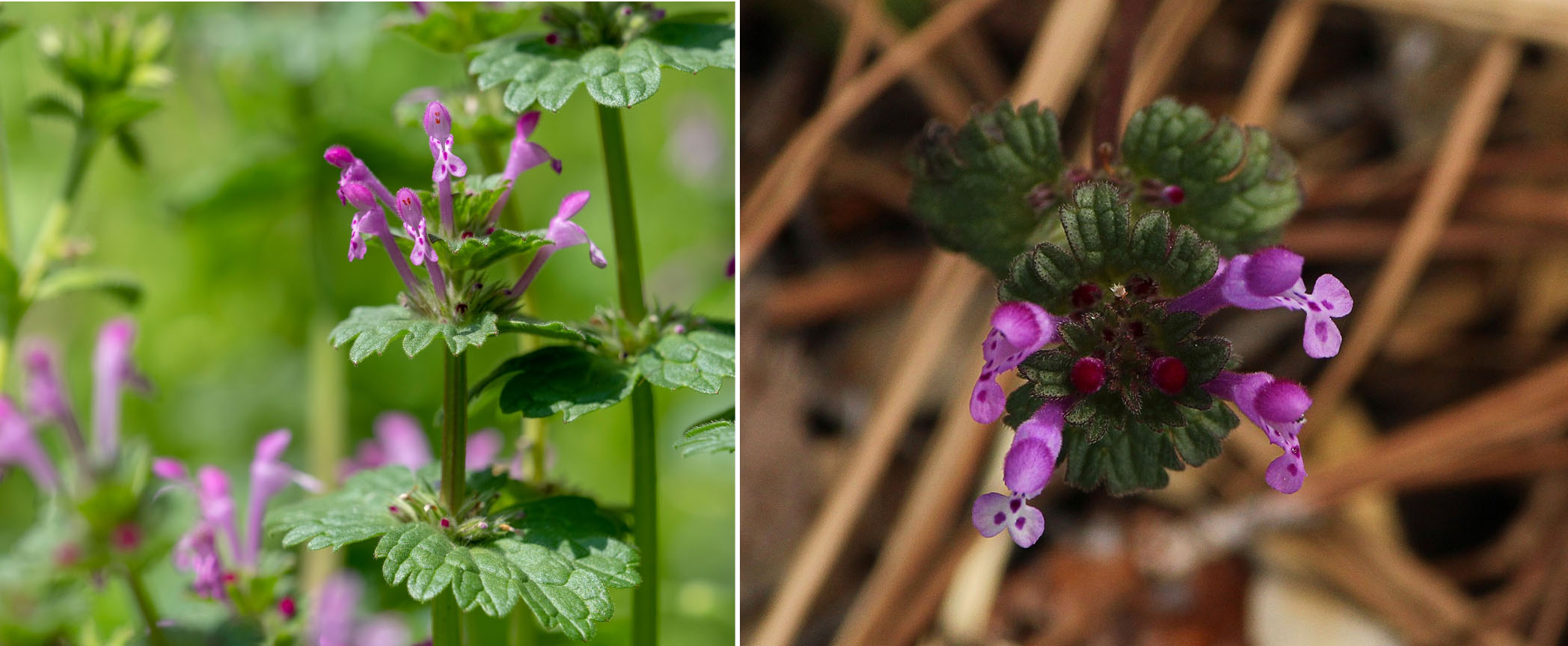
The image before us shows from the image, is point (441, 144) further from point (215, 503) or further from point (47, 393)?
point (47, 393)

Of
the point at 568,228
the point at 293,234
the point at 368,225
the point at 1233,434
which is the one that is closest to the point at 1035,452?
the point at 568,228

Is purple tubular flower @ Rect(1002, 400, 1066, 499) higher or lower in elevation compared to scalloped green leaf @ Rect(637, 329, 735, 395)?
lower

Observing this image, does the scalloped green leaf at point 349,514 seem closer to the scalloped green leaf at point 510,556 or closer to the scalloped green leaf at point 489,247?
the scalloped green leaf at point 510,556

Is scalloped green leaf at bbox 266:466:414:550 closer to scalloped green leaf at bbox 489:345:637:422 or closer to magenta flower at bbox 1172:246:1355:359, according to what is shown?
scalloped green leaf at bbox 489:345:637:422

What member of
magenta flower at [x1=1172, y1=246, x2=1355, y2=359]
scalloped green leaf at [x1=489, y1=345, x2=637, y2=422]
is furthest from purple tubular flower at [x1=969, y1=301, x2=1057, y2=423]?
scalloped green leaf at [x1=489, y1=345, x2=637, y2=422]

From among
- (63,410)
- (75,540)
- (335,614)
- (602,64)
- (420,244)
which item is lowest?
(335,614)

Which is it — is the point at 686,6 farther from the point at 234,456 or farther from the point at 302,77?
the point at 234,456

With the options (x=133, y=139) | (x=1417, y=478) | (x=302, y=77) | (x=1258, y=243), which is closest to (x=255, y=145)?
(x=302, y=77)
